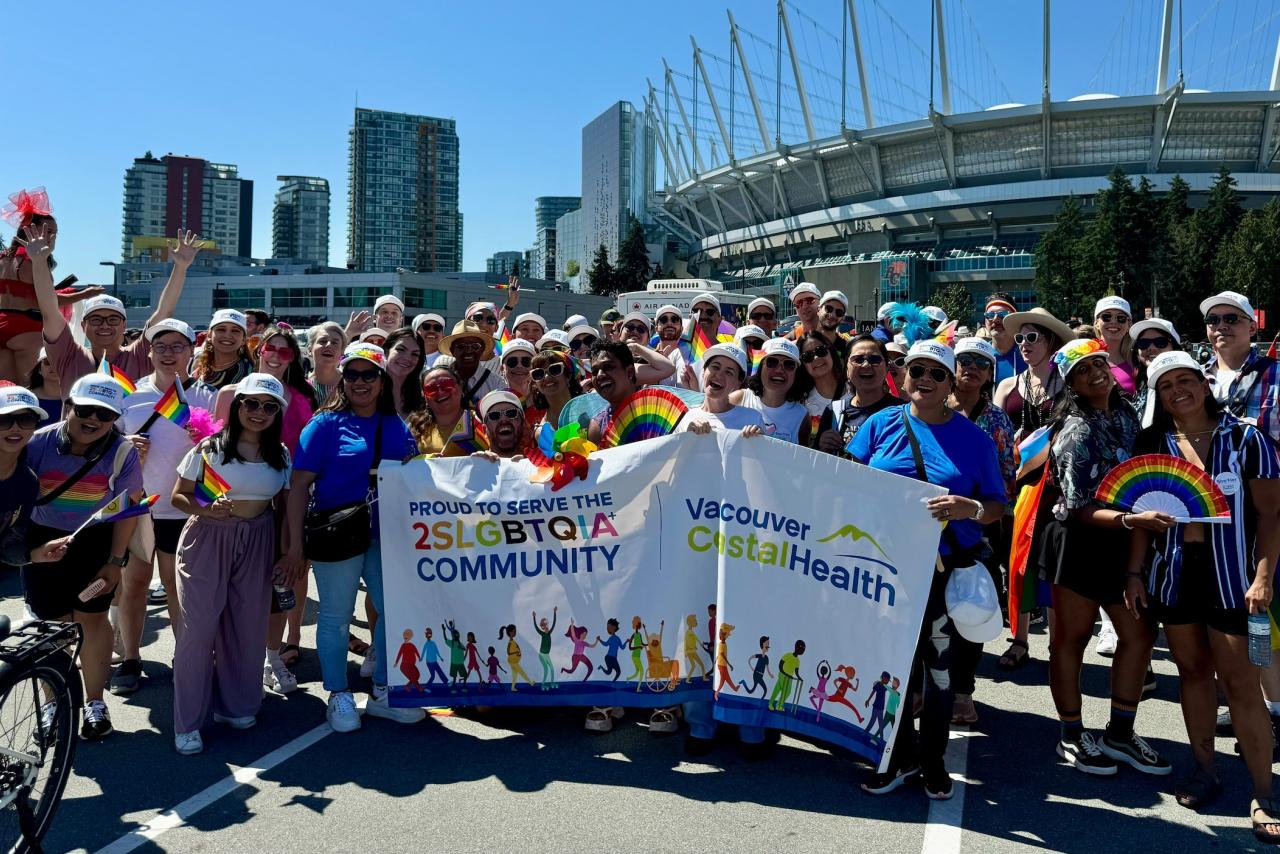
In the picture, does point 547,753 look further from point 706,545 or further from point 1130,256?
point 1130,256

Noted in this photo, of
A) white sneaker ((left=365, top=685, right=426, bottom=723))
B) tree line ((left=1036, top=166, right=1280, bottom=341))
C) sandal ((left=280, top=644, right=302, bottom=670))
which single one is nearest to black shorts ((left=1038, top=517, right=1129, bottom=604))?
white sneaker ((left=365, top=685, right=426, bottom=723))

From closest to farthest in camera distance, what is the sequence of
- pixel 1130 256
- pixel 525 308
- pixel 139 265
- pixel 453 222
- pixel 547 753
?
pixel 547 753 < pixel 1130 256 < pixel 525 308 < pixel 139 265 < pixel 453 222

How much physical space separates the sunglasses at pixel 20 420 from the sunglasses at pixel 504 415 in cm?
217

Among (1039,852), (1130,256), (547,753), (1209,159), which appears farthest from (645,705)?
(1209,159)

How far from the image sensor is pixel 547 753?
468 cm

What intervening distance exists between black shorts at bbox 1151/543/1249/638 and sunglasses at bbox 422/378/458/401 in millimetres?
3937

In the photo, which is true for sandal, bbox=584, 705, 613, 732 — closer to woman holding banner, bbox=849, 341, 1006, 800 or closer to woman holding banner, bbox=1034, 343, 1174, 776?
woman holding banner, bbox=849, 341, 1006, 800

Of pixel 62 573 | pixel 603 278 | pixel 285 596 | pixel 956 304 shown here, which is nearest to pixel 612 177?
pixel 603 278

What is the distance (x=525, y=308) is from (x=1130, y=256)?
192 ft

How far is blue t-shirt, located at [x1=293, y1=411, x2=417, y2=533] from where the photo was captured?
16.5 feet

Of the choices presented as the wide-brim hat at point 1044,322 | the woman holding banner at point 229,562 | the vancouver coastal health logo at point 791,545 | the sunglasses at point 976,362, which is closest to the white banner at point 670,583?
the vancouver coastal health logo at point 791,545

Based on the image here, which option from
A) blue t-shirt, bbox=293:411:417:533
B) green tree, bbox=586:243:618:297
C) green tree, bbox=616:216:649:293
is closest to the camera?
blue t-shirt, bbox=293:411:417:533

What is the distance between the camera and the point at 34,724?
12.0 feet

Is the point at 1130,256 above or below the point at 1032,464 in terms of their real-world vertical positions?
above
